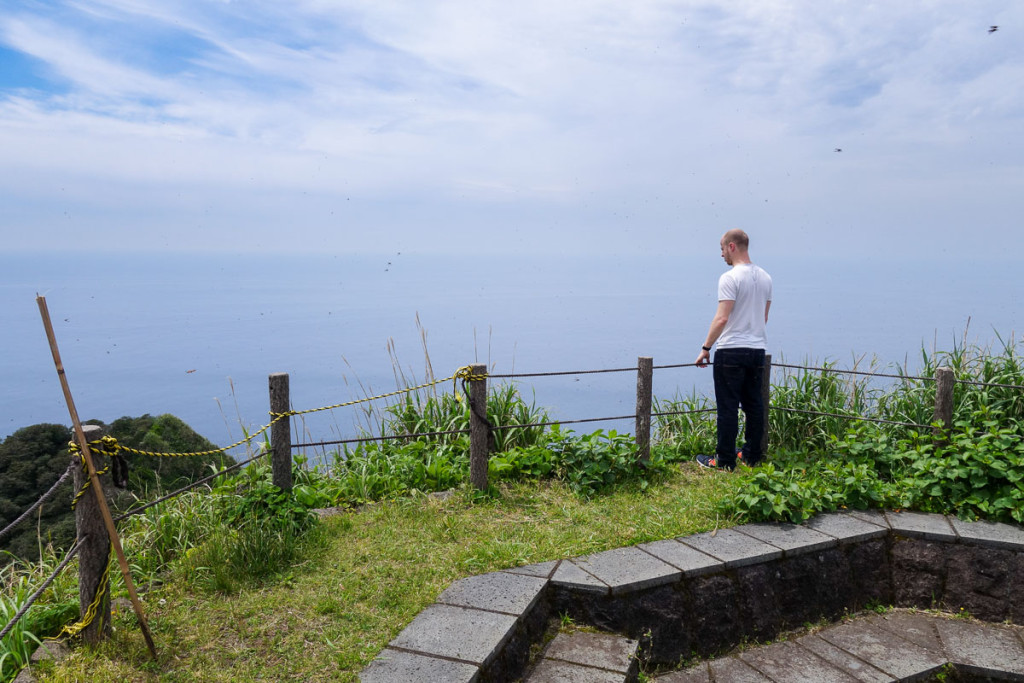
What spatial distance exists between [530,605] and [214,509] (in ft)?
7.55

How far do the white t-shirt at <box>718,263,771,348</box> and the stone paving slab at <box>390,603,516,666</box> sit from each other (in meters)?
3.26

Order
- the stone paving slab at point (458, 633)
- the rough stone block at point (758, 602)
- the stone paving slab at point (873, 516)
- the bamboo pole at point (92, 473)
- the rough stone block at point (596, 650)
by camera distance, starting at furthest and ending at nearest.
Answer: the stone paving slab at point (873, 516) → the rough stone block at point (758, 602) → the rough stone block at point (596, 650) → the stone paving slab at point (458, 633) → the bamboo pole at point (92, 473)

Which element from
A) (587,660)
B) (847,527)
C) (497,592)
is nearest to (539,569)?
(497,592)

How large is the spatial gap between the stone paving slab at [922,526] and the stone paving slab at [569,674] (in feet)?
7.74

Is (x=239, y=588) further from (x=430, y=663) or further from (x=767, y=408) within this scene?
(x=767, y=408)

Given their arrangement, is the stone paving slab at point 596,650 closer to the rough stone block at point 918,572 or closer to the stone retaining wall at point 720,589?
the stone retaining wall at point 720,589

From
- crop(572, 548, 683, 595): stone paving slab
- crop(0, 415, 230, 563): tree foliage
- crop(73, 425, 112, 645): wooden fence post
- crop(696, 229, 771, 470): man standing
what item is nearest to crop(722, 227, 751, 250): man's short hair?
crop(696, 229, 771, 470): man standing

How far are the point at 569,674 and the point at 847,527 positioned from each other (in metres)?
2.26

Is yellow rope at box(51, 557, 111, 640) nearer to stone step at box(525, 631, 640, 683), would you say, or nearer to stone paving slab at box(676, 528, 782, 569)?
stone step at box(525, 631, 640, 683)

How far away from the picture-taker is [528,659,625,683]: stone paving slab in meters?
3.15

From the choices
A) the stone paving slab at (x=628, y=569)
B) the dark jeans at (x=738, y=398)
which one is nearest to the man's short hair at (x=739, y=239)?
the dark jeans at (x=738, y=398)

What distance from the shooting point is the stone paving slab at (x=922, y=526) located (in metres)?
4.33

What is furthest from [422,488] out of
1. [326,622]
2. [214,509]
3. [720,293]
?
[720,293]

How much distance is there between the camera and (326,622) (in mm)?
3375
